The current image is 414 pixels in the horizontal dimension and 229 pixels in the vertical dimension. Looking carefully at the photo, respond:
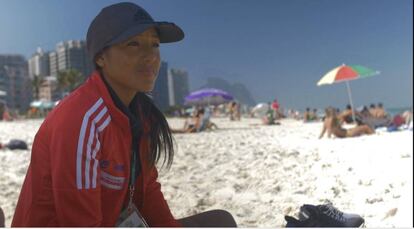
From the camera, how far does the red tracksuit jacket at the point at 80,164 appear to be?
1.00 metres

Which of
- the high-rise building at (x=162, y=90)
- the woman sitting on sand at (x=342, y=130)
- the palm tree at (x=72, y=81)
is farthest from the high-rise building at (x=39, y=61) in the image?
the woman sitting on sand at (x=342, y=130)

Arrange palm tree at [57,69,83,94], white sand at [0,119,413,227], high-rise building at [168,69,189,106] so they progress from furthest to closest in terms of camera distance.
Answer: white sand at [0,119,413,227]
high-rise building at [168,69,189,106]
palm tree at [57,69,83,94]

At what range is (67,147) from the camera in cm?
99

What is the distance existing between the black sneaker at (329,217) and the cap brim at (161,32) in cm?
98

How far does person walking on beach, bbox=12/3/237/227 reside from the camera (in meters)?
1.01

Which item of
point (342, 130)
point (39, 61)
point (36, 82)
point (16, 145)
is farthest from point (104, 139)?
point (36, 82)

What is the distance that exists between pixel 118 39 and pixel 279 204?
77.1 inches

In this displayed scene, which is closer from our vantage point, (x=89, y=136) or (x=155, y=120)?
(x=89, y=136)

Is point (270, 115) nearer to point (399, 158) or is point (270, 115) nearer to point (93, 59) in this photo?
point (399, 158)

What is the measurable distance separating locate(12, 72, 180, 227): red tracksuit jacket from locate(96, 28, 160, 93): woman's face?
0.05 metres

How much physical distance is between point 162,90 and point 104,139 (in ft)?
2.43

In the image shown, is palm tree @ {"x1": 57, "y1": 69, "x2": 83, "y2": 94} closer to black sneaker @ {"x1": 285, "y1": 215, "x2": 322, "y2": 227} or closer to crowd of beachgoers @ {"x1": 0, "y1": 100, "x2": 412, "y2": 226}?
crowd of beachgoers @ {"x1": 0, "y1": 100, "x2": 412, "y2": 226}

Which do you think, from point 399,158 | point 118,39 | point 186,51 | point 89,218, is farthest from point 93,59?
point 399,158

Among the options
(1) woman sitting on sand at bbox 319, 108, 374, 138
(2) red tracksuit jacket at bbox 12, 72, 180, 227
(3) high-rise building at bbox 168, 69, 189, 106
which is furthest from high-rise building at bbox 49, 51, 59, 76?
(1) woman sitting on sand at bbox 319, 108, 374, 138
